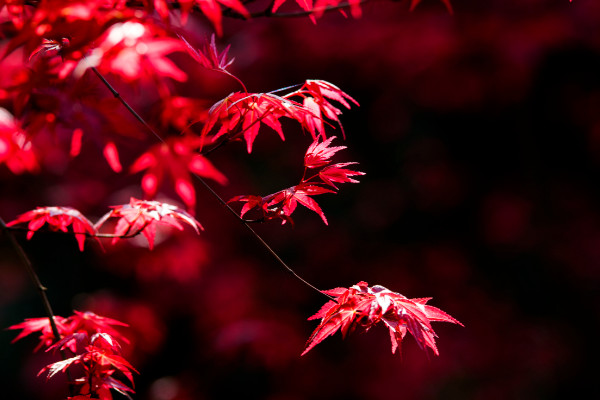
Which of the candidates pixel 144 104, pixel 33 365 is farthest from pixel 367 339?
pixel 33 365

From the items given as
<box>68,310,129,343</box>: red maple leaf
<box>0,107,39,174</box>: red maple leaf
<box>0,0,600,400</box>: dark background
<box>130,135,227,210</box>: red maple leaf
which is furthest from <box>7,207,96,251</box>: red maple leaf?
<box>0,0,600,400</box>: dark background

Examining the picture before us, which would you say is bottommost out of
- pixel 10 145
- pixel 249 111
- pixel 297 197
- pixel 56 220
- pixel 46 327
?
pixel 46 327

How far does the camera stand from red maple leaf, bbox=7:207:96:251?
1297mm

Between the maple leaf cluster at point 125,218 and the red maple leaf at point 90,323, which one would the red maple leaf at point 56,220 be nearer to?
the maple leaf cluster at point 125,218

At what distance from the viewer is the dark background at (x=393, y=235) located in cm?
358

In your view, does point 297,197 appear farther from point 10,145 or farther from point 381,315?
point 10,145

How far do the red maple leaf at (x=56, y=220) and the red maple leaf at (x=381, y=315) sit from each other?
2.12 feet

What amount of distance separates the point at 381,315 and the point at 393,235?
3.20 m

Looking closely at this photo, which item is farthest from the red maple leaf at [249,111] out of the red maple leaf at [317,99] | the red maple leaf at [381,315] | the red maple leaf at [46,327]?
the red maple leaf at [46,327]

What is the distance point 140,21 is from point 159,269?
2.78 m

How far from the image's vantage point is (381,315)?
1.04 m

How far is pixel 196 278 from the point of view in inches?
142

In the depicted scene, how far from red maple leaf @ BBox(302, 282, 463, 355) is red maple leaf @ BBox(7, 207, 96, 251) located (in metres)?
0.65

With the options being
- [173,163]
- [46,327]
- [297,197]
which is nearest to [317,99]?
[297,197]
